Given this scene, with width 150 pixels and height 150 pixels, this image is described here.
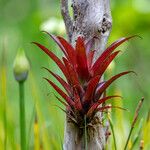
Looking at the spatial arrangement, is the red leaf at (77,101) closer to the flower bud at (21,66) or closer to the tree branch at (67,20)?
the tree branch at (67,20)

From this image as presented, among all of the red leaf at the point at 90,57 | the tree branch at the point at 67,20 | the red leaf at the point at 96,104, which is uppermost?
the tree branch at the point at 67,20

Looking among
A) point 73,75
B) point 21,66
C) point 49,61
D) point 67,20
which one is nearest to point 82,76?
point 73,75

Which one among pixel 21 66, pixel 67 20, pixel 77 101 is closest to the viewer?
pixel 77 101

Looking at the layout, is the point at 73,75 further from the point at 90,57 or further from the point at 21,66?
the point at 21,66

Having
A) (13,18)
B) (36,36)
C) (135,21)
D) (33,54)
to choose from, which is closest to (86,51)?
(135,21)

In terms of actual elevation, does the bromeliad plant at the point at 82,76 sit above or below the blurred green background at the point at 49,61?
below

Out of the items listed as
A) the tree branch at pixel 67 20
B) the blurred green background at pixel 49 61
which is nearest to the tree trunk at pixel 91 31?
the tree branch at pixel 67 20
